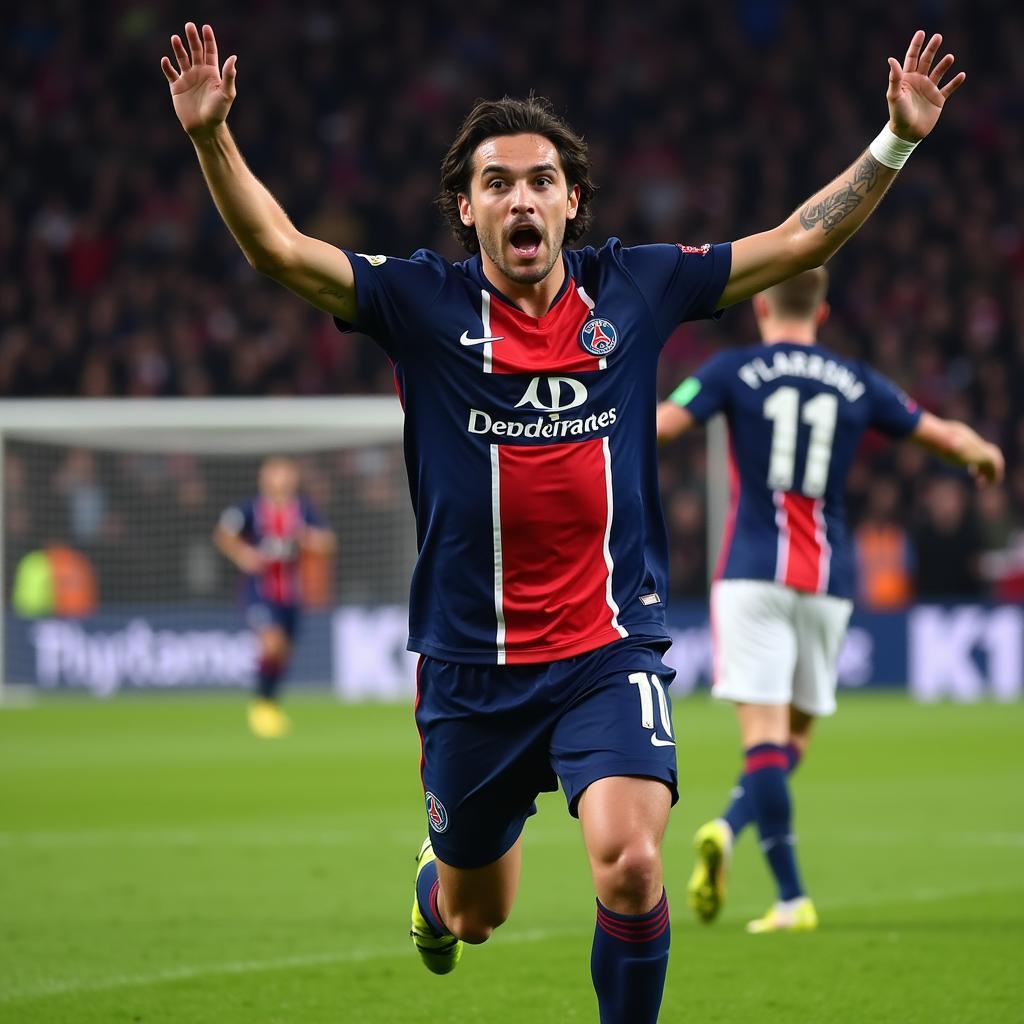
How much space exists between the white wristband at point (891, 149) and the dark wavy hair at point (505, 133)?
0.71 m

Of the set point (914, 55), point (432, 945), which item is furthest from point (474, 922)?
point (914, 55)

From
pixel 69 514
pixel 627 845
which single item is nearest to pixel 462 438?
pixel 627 845

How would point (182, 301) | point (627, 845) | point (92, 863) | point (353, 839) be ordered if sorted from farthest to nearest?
point (182, 301) < point (353, 839) < point (92, 863) < point (627, 845)

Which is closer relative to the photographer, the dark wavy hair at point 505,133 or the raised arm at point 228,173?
the raised arm at point 228,173

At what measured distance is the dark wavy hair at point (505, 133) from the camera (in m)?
4.52

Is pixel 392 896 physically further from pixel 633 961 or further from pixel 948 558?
pixel 948 558

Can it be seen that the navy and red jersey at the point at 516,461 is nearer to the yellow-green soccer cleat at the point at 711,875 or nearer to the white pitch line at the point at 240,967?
the white pitch line at the point at 240,967

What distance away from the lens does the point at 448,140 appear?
2383 centimetres

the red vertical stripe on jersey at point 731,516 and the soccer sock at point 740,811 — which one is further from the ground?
the red vertical stripe on jersey at point 731,516

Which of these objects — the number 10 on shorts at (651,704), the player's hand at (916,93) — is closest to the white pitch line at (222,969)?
the number 10 on shorts at (651,704)

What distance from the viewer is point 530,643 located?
4.35 meters

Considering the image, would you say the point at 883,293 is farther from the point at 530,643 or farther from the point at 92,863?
the point at 530,643

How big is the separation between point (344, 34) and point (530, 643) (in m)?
22.1

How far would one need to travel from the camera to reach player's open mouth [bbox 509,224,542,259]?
14.3ft
